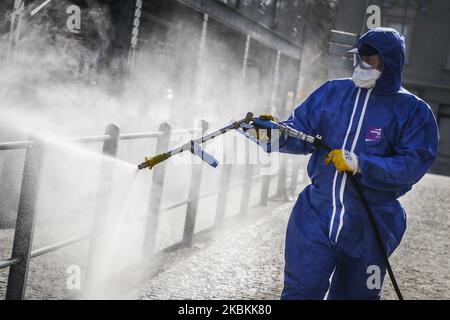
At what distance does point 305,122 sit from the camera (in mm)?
3705

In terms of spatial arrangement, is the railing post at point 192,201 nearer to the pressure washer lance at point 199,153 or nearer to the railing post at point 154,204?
the railing post at point 154,204

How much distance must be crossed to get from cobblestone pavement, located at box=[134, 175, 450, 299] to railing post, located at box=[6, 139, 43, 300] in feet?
3.67

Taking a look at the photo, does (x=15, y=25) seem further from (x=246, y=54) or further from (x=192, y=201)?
(x=246, y=54)

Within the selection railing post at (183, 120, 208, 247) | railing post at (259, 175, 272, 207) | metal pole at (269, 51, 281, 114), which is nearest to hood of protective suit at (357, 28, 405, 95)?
railing post at (183, 120, 208, 247)

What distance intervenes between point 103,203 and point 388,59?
2.23 m

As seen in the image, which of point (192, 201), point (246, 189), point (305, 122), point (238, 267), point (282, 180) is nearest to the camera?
point (305, 122)

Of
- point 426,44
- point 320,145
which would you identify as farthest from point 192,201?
point 426,44

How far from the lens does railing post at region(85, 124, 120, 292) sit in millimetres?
4578

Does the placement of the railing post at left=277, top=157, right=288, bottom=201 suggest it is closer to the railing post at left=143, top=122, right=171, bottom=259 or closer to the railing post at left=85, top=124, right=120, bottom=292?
the railing post at left=143, top=122, right=171, bottom=259

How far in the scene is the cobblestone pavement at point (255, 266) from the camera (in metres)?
5.14

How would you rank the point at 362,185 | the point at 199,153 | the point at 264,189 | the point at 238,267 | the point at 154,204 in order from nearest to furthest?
the point at 362,185 < the point at 199,153 < the point at 154,204 < the point at 238,267 < the point at 264,189
